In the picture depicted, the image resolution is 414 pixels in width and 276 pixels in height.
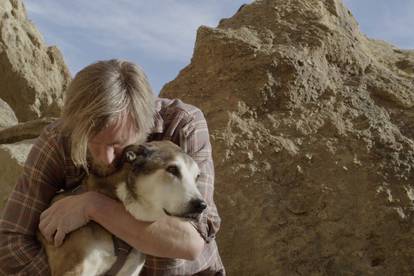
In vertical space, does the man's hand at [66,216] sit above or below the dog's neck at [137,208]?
below

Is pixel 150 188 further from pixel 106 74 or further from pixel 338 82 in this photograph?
pixel 338 82

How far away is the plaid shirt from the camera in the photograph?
149 inches

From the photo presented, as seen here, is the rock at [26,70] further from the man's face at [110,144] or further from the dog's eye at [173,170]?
the dog's eye at [173,170]

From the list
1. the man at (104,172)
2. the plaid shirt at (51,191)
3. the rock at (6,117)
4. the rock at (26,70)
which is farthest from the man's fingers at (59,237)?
the rock at (26,70)

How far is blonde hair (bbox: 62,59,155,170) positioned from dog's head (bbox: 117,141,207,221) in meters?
0.16

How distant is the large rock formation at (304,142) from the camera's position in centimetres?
504

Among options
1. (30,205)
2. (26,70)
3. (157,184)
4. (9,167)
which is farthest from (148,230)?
(26,70)

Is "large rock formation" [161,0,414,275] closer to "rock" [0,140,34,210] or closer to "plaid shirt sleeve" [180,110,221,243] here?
"plaid shirt sleeve" [180,110,221,243]

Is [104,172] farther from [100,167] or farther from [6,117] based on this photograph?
[6,117]

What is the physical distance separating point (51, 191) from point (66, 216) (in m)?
0.45

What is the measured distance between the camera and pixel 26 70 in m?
10.7

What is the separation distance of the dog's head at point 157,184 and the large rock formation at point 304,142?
1670mm

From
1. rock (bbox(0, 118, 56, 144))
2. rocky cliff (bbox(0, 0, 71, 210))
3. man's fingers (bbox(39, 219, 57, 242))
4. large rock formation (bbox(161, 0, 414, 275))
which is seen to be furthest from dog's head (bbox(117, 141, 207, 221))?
rocky cliff (bbox(0, 0, 71, 210))

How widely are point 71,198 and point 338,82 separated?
9.64ft
